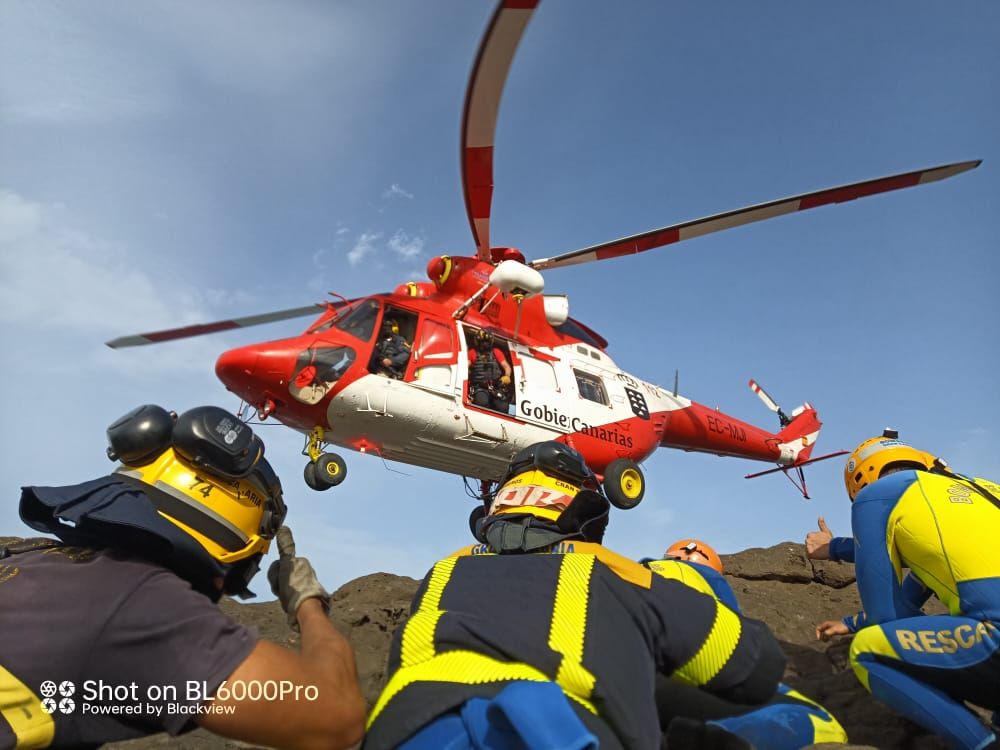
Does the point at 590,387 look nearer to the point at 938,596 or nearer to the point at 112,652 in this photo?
the point at 938,596

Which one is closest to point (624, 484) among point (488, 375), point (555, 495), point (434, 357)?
point (488, 375)

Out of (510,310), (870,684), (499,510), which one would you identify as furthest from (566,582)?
(510,310)

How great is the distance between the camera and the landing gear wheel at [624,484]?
27.9 ft

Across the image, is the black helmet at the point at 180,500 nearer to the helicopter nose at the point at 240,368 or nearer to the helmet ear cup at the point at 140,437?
the helmet ear cup at the point at 140,437

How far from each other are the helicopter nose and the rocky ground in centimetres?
233

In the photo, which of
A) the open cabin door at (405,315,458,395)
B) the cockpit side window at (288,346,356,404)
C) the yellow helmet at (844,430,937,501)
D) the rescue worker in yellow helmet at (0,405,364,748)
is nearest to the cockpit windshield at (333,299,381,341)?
the cockpit side window at (288,346,356,404)

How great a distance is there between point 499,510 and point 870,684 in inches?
82.7

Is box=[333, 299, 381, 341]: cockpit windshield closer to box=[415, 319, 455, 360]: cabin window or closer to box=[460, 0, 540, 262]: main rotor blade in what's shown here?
box=[415, 319, 455, 360]: cabin window

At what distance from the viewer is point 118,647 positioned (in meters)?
1.59

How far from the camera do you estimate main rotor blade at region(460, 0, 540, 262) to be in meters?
6.00

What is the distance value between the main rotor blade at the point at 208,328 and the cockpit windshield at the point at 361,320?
2.39ft

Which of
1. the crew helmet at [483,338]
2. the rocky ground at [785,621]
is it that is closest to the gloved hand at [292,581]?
the rocky ground at [785,621]

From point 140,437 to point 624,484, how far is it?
284 inches

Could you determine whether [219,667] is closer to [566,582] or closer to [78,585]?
[78,585]
